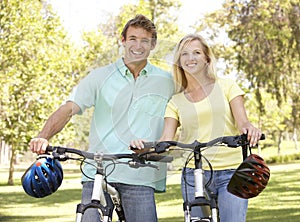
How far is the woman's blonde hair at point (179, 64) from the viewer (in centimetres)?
401

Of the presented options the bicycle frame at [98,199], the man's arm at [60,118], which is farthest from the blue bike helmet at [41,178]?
the man's arm at [60,118]

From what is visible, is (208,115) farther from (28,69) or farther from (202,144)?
(28,69)

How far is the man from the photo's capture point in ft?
13.1

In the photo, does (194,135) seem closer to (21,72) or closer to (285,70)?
(285,70)

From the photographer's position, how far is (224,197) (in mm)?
4184

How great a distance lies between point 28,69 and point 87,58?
1558 cm

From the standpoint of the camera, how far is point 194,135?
4.02 m

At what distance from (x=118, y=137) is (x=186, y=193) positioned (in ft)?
1.65

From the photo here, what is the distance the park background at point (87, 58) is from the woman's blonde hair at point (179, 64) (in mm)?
3233

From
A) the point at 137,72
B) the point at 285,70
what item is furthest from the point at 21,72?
the point at 137,72

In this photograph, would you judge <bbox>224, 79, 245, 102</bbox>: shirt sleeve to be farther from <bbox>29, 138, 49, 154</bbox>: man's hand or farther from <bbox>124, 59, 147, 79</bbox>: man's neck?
<bbox>29, 138, 49, 154</bbox>: man's hand

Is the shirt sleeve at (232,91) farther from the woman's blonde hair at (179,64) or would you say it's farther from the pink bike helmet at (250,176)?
the pink bike helmet at (250,176)

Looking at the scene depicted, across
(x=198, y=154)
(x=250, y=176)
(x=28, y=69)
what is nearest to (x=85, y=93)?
(x=198, y=154)

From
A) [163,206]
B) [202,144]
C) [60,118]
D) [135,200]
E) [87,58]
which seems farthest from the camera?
[163,206]
